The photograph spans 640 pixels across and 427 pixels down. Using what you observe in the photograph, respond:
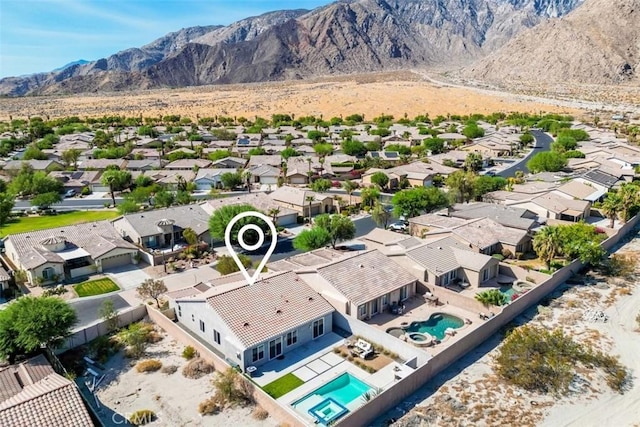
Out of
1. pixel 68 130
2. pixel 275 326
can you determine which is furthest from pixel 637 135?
pixel 68 130

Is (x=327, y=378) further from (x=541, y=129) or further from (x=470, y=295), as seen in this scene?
(x=541, y=129)

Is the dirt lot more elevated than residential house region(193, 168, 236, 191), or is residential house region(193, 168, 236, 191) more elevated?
residential house region(193, 168, 236, 191)

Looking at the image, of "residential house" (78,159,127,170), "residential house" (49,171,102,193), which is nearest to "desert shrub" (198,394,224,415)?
"residential house" (49,171,102,193)

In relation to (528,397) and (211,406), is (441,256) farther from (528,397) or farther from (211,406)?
(211,406)

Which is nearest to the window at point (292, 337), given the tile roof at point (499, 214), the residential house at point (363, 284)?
the residential house at point (363, 284)

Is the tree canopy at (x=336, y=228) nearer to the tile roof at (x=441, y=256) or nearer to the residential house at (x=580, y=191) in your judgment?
the tile roof at (x=441, y=256)

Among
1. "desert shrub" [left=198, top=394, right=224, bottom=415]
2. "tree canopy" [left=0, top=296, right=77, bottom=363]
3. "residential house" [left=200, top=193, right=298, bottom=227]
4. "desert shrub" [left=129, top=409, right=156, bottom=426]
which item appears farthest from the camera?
"residential house" [left=200, top=193, right=298, bottom=227]

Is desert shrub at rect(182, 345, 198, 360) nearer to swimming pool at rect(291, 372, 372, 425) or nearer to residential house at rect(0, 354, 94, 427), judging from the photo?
residential house at rect(0, 354, 94, 427)
